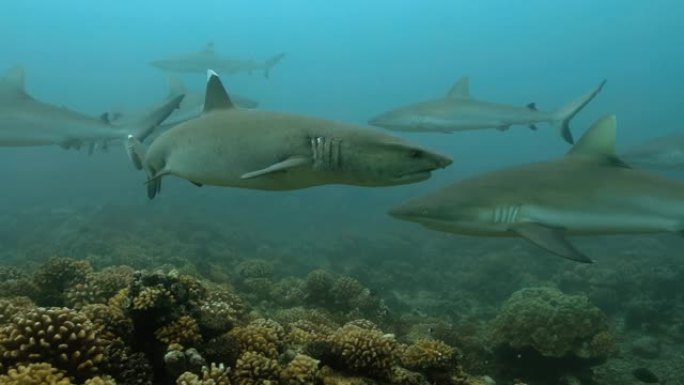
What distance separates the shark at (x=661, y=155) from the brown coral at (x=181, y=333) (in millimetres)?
12926

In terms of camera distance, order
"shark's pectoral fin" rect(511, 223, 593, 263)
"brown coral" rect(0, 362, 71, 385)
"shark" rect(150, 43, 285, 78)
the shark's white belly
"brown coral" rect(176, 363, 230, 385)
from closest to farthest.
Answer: "brown coral" rect(0, 362, 71, 385), "brown coral" rect(176, 363, 230, 385), "shark's pectoral fin" rect(511, 223, 593, 263), the shark's white belly, "shark" rect(150, 43, 285, 78)

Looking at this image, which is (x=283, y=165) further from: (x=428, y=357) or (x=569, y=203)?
(x=569, y=203)

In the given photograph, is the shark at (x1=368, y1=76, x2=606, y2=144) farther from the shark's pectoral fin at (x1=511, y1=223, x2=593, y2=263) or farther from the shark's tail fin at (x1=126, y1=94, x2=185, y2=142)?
the shark's pectoral fin at (x1=511, y1=223, x2=593, y2=263)

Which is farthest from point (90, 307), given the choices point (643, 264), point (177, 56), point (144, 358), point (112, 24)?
point (112, 24)

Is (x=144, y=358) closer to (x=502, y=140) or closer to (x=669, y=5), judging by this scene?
(x=502, y=140)

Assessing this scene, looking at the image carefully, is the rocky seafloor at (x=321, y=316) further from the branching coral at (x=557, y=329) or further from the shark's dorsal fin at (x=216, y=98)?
the shark's dorsal fin at (x=216, y=98)

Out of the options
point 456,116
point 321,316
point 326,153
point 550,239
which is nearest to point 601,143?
point 550,239

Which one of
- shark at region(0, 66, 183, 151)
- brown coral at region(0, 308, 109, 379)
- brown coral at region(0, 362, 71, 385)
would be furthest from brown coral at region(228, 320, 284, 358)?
shark at region(0, 66, 183, 151)

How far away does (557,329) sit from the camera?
7.38m

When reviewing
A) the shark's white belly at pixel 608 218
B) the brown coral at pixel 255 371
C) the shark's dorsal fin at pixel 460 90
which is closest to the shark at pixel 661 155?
the shark's dorsal fin at pixel 460 90

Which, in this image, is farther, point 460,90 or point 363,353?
point 460,90

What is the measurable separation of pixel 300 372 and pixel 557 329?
5.22 m

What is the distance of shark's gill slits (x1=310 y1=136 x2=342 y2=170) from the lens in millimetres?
3986

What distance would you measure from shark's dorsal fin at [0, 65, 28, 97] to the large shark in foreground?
24.0ft
